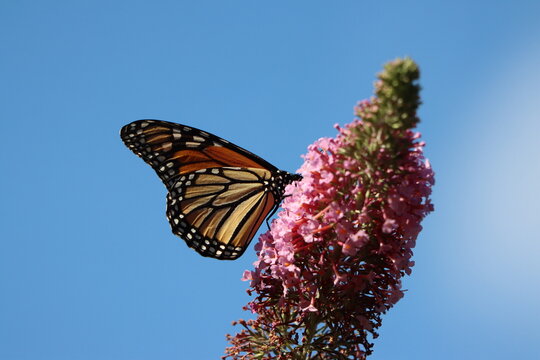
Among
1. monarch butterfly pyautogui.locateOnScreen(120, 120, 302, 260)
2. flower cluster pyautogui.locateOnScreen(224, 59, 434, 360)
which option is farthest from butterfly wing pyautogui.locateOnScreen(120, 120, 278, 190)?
flower cluster pyautogui.locateOnScreen(224, 59, 434, 360)

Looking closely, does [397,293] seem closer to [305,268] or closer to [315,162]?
[305,268]

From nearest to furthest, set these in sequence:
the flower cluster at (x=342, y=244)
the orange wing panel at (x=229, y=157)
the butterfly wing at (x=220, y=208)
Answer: the flower cluster at (x=342, y=244), the butterfly wing at (x=220, y=208), the orange wing panel at (x=229, y=157)

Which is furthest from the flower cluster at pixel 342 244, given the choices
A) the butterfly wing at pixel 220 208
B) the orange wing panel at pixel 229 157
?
the orange wing panel at pixel 229 157

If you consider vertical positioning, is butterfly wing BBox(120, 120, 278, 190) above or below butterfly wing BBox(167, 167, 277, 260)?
above

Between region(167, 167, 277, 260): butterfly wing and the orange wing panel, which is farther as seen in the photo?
the orange wing panel

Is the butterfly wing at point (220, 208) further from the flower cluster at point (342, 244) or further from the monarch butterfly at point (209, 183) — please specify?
the flower cluster at point (342, 244)

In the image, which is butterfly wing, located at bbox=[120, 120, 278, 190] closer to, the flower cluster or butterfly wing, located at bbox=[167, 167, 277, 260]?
butterfly wing, located at bbox=[167, 167, 277, 260]

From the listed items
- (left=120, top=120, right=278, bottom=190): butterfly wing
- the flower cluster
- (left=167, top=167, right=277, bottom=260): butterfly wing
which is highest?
(left=120, top=120, right=278, bottom=190): butterfly wing

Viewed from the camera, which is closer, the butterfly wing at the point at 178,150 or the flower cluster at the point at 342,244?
the flower cluster at the point at 342,244
